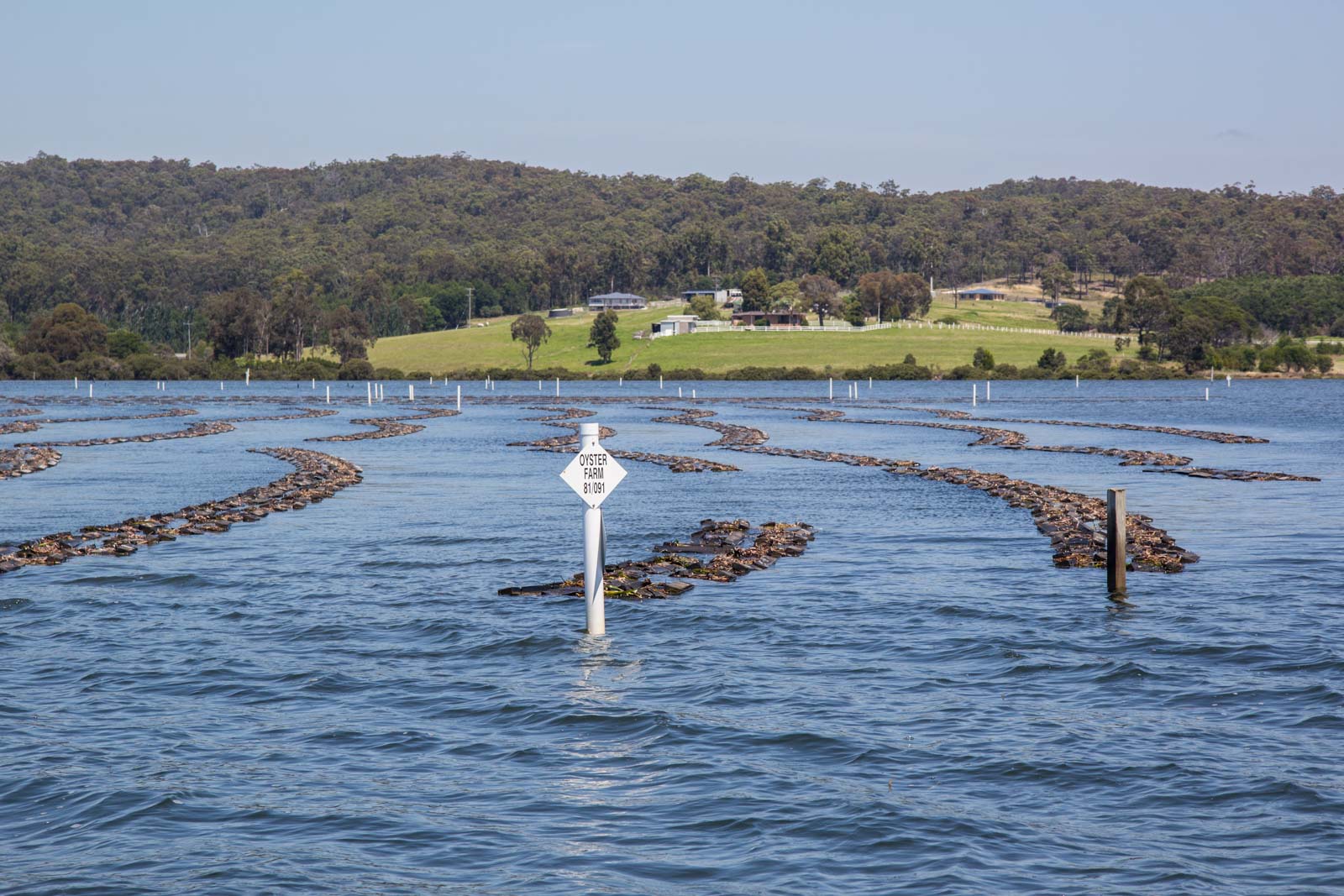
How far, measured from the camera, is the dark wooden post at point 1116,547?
23.6 m

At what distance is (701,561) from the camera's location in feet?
92.9

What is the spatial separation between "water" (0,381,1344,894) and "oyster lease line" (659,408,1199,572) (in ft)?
2.14

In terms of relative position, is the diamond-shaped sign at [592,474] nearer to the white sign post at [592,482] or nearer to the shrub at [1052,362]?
the white sign post at [592,482]

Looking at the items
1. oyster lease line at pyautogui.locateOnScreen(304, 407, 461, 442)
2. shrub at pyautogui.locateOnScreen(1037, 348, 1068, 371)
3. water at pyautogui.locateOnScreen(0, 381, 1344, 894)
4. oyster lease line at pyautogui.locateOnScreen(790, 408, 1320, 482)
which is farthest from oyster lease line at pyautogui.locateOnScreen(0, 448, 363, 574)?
shrub at pyautogui.locateOnScreen(1037, 348, 1068, 371)

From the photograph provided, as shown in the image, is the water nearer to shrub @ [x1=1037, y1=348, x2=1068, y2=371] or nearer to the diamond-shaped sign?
the diamond-shaped sign

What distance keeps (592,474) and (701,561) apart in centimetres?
882

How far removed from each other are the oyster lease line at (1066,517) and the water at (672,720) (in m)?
0.65

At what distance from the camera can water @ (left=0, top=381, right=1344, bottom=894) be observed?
11.9 metres

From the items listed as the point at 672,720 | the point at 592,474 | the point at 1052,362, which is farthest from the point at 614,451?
the point at 1052,362

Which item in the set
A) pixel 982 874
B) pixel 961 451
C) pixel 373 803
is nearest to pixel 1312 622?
pixel 982 874

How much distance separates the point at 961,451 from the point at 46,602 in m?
47.5

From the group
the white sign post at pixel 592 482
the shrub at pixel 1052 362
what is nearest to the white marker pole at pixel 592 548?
the white sign post at pixel 592 482

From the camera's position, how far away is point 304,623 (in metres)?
22.1

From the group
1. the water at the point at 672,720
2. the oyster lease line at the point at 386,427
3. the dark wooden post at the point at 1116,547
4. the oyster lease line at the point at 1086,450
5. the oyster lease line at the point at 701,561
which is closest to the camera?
the water at the point at 672,720
